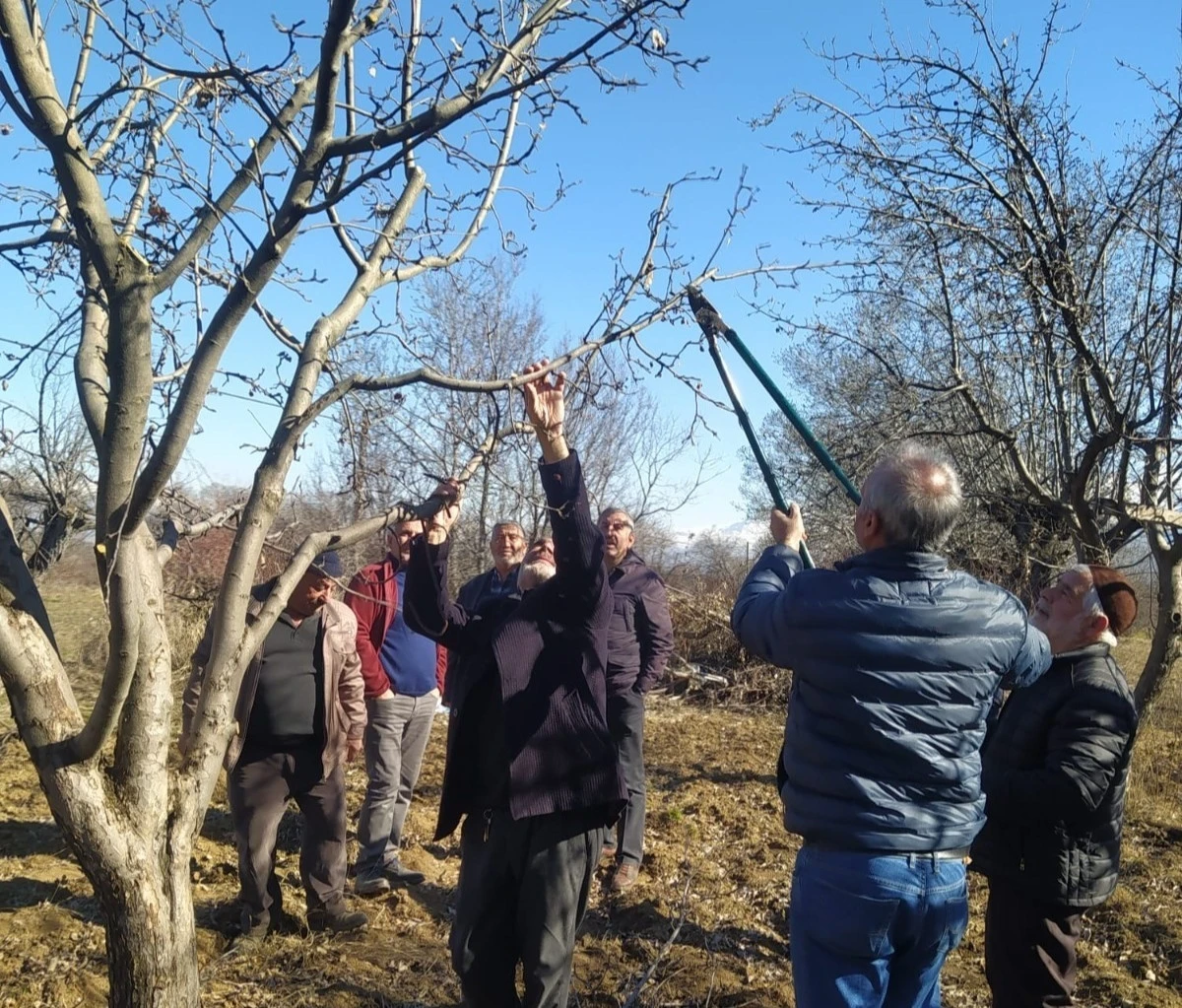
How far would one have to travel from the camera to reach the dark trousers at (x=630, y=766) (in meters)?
5.14

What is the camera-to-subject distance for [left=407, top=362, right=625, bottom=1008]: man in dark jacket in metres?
2.75

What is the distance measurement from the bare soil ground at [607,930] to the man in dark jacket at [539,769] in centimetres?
61

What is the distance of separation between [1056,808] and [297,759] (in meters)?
3.24

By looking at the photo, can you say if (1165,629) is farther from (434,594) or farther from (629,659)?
(434,594)

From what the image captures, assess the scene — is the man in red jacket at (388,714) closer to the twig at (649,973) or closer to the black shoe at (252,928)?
the black shoe at (252,928)

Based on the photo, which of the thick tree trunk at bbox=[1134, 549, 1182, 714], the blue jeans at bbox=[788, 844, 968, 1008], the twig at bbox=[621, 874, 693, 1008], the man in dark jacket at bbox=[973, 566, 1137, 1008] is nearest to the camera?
the blue jeans at bbox=[788, 844, 968, 1008]

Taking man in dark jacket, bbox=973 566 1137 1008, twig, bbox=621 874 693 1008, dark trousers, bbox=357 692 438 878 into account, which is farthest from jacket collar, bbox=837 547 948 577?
dark trousers, bbox=357 692 438 878

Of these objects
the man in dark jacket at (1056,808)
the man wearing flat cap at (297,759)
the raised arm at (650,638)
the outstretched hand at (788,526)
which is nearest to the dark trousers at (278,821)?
the man wearing flat cap at (297,759)

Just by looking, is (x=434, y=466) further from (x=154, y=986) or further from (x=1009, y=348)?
(x=1009, y=348)

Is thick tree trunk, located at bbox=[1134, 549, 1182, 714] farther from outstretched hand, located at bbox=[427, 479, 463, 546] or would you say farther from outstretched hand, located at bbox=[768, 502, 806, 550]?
outstretched hand, located at bbox=[427, 479, 463, 546]

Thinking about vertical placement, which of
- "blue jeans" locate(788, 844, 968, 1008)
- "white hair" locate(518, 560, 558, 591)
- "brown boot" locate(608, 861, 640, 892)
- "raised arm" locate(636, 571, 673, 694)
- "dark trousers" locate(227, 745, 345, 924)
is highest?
"white hair" locate(518, 560, 558, 591)

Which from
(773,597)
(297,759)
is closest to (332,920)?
(297,759)

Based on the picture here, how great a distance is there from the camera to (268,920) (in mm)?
4270

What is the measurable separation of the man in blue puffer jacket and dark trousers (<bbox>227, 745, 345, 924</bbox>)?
282cm
